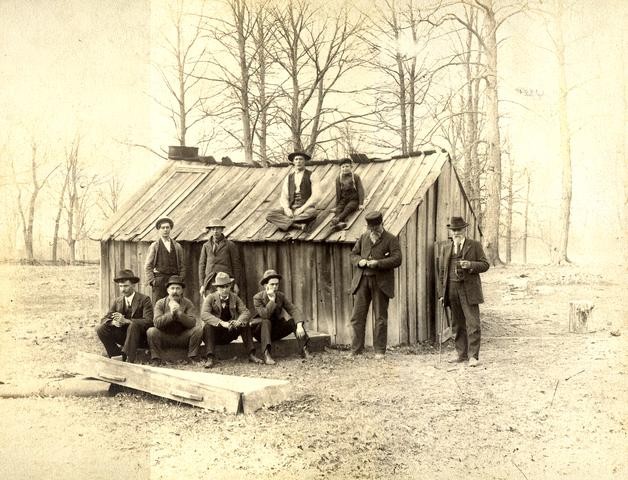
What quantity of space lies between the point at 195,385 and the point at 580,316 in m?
7.26

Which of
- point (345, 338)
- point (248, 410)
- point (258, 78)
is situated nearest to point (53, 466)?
point (248, 410)

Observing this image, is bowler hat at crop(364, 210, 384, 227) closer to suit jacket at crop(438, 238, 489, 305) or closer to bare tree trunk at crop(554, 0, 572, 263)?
suit jacket at crop(438, 238, 489, 305)

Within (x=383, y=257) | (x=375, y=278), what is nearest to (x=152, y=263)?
(x=375, y=278)

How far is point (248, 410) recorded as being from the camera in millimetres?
6414

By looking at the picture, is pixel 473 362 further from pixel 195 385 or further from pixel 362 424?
pixel 195 385

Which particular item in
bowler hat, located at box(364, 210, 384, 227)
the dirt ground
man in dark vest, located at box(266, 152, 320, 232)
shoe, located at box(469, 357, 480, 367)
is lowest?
the dirt ground

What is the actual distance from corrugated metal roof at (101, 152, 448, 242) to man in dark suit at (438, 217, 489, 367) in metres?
1.11

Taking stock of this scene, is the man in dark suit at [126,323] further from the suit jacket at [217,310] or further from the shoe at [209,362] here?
the shoe at [209,362]

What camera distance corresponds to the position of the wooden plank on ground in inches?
255

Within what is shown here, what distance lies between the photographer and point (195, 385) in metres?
6.71

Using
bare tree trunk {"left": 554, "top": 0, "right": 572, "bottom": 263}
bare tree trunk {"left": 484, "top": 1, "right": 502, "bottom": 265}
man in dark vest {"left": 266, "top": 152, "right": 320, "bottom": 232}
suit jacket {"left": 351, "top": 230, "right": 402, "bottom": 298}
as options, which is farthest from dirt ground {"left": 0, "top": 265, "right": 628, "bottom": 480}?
bare tree trunk {"left": 554, "top": 0, "right": 572, "bottom": 263}

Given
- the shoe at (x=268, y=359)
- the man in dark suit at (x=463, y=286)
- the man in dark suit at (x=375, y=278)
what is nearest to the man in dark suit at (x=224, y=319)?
the shoe at (x=268, y=359)

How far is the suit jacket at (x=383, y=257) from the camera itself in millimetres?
9203

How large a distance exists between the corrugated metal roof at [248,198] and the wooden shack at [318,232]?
0.02 meters
